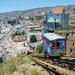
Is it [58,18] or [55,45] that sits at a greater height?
[58,18]

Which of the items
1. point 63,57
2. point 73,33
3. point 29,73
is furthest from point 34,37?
point 29,73

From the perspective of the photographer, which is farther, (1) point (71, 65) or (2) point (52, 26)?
(2) point (52, 26)

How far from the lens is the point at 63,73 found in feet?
18.4

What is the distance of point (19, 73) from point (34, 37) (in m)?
30.5

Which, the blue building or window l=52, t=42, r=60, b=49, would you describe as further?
the blue building

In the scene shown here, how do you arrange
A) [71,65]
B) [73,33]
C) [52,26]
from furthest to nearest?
[52,26]
[73,33]
[71,65]

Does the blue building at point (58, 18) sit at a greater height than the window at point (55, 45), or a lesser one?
greater

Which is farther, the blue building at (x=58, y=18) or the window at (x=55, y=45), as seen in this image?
the blue building at (x=58, y=18)

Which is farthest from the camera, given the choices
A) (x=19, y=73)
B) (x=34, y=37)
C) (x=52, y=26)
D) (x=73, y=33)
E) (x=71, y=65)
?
(x=34, y=37)

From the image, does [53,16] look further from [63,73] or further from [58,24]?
[63,73]

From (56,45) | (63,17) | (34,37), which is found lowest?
(34,37)

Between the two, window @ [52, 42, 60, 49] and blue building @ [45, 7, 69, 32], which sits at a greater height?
blue building @ [45, 7, 69, 32]

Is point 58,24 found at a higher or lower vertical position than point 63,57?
higher

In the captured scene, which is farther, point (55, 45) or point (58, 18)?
point (58, 18)
